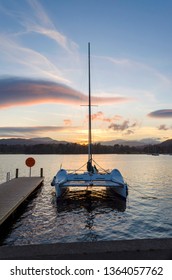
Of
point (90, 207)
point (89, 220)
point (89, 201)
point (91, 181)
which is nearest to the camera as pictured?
point (89, 220)

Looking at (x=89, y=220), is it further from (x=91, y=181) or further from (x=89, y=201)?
(x=89, y=201)

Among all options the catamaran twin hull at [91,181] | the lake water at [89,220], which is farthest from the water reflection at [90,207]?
the catamaran twin hull at [91,181]

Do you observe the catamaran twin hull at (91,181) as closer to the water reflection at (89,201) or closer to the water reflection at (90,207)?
the water reflection at (89,201)

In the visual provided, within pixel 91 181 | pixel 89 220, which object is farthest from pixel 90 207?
pixel 89 220

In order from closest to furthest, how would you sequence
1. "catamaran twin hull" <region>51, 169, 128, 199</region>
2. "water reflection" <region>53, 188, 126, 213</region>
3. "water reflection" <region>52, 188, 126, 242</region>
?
"water reflection" <region>52, 188, 126, 242</region> < "water reflection" <region>53, 188, 126, 213</region> < "catamaran twin hull" <region>51, 169, 128, 199</region>

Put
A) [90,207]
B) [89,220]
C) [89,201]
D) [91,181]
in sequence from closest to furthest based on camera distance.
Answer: [89,220], [90,207], [91,181], [89,201]

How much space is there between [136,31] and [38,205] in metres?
16.2

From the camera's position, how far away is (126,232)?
42.9ft

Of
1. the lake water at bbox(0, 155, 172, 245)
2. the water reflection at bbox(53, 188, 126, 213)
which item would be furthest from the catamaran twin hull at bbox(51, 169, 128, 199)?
the lake water at bbox(0, 155, 172, 245)

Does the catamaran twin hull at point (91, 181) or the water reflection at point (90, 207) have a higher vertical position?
the catamaran twin hull at point (91, 181)

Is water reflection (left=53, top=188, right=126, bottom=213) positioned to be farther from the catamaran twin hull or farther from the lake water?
the catamaran twin hull

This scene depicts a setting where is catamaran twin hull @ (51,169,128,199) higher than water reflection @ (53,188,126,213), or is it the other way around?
catamaran twin hull @ (51,169,128,199)

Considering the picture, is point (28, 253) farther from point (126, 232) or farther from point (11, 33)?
point (11, 33)

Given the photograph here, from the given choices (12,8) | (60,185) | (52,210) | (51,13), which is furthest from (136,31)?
(52,210)
